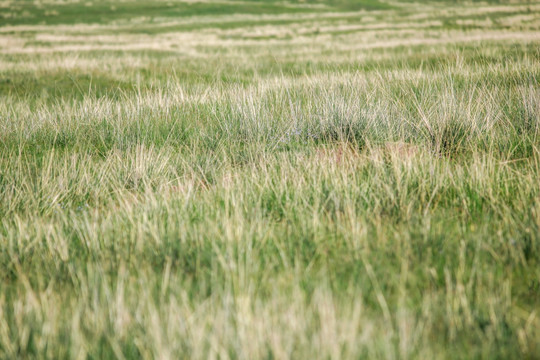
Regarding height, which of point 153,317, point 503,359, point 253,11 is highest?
point 253,11

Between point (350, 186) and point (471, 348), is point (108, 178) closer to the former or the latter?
point (350, 186)

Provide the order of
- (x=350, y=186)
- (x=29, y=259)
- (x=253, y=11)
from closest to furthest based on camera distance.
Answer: (x=29, y=259) < (x=350, y=186) < (x=253, y=11)

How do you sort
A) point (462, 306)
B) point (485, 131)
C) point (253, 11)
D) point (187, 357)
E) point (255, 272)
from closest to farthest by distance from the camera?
point (187, 357), point (462, 306), point (255, 272), point (485, 131), point (253, 11)

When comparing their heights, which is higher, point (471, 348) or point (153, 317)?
point (153, 317)

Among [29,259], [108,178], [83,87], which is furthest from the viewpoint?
[83,87]

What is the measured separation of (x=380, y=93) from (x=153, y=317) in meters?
4.51

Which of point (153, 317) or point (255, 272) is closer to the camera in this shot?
point (153, 317)

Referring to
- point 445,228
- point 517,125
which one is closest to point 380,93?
point 517,125

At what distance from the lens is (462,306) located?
1.46 metres

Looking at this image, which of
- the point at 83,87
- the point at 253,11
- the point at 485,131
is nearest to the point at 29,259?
the point at 485,131

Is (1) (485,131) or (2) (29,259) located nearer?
(2) (29,259)

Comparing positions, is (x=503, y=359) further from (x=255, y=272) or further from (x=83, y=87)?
(x=83, y=87)

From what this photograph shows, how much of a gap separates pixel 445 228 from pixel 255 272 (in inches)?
40.1

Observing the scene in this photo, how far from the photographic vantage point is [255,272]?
1.65 meters
